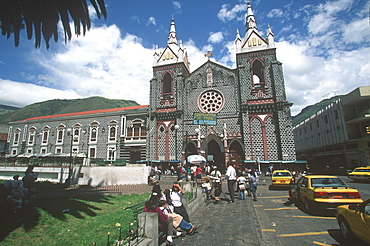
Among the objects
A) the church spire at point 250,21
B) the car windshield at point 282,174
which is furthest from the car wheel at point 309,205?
the church spire at point 250,21

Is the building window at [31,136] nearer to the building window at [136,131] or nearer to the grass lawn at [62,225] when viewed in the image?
the building window at [136,131]

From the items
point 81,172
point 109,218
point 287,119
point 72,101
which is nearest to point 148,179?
point 81,172

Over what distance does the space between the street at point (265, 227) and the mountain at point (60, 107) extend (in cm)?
14993

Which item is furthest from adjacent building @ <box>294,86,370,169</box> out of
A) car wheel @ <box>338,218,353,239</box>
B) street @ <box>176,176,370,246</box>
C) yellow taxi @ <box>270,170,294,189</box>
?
car wheel @ <box>338,218,353,239</box>

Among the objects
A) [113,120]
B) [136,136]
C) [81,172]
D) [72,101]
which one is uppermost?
[72,101]

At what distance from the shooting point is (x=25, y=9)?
6406mm

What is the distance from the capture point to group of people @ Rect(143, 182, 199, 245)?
538cm

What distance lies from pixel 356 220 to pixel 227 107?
75.4 ft

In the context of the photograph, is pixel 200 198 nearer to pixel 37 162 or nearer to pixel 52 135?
pixel 37 162

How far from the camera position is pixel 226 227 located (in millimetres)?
6551

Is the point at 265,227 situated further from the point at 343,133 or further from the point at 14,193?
the point at 343,133

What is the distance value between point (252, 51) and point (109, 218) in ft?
88.3

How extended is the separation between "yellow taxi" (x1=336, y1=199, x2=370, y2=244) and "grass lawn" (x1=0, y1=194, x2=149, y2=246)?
5358 millimetres

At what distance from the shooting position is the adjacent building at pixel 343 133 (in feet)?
81.5
